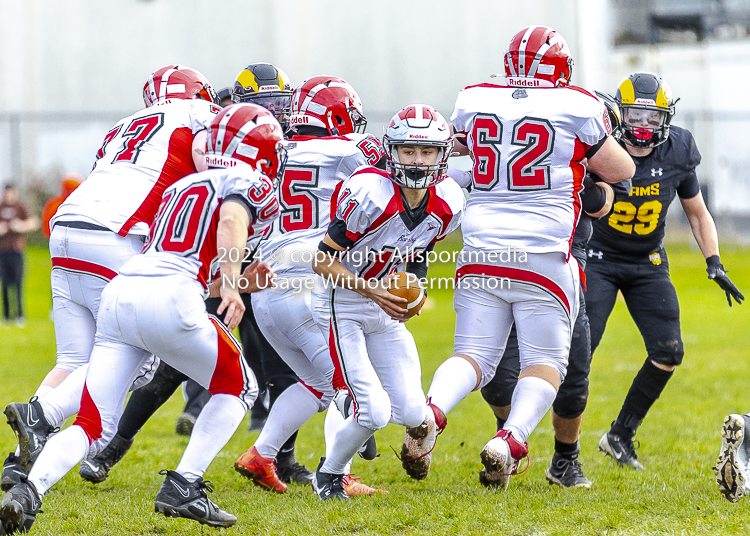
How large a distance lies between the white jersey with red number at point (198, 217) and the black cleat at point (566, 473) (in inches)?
83.1

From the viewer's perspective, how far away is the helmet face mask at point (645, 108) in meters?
5.06

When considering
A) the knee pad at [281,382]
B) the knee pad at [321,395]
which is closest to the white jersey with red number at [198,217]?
the knee pad at [321,395]

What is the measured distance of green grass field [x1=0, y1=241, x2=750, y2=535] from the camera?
12.1 feet

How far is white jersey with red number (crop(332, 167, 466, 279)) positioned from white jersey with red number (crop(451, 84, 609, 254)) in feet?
0.61

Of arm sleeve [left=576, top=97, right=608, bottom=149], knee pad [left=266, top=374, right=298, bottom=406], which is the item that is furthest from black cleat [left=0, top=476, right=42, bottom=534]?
arm sleeve [left=576, top=97, right=608, bottom=149]

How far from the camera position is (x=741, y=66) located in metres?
22.2

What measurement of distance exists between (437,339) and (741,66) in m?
14.9

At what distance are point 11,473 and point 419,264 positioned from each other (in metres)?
2.01

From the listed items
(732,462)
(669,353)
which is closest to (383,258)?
(732,462)

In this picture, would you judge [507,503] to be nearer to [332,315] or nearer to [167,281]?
[332,315]

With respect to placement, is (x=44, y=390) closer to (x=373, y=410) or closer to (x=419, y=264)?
Answer: (x=373, y=410)

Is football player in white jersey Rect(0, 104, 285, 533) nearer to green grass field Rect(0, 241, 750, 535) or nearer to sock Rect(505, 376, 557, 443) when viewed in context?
green grass field Rect(0, 241, 750, 535)

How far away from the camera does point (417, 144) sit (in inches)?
157

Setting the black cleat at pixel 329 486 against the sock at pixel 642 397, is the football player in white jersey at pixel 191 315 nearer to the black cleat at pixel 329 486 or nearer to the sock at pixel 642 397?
the black cleat at pixel 329 486
